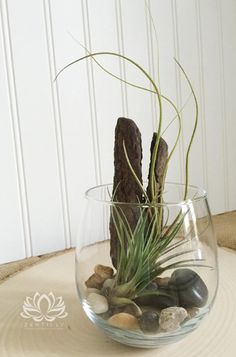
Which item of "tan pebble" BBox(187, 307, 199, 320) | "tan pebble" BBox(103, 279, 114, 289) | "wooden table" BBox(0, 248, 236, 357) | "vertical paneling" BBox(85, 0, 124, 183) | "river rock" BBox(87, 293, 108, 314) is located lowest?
"wooden table" BBox(0, 248, 236, 357)

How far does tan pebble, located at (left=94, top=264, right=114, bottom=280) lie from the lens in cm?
57

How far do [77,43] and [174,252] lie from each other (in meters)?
0.78

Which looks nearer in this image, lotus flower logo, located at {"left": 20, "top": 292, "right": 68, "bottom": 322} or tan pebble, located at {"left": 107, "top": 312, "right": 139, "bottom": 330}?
tan pebble, located at {"left": 107, "top": 312, "right": 139, "bottom": 330}

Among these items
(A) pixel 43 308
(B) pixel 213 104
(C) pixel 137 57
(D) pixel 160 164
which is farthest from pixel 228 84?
(A) pixel 43 308

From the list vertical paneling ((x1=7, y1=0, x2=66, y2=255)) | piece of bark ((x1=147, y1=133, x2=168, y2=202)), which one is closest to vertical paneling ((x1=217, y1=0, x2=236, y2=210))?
vertical paneling ((x1=7, y1=0, x2=66, y2=255))

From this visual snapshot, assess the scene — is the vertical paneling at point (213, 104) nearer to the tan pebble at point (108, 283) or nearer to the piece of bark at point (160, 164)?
the piece of bark at point (160, 164)

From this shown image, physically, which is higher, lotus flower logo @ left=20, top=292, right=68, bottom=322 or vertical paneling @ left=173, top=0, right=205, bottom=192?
vertical paneling @ left=173, top=0, right=205, bottom=192

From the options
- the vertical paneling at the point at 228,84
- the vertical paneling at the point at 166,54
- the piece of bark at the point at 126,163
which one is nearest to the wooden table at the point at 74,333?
the piece of bark at the point at 126,163

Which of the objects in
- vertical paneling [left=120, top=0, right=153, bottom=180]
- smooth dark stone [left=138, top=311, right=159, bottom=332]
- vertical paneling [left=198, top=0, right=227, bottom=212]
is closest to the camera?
smooth dark stone [left=138, top=311, right=159, bottom=332]

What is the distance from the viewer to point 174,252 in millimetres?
559

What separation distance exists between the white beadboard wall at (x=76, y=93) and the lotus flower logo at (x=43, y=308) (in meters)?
0.45
